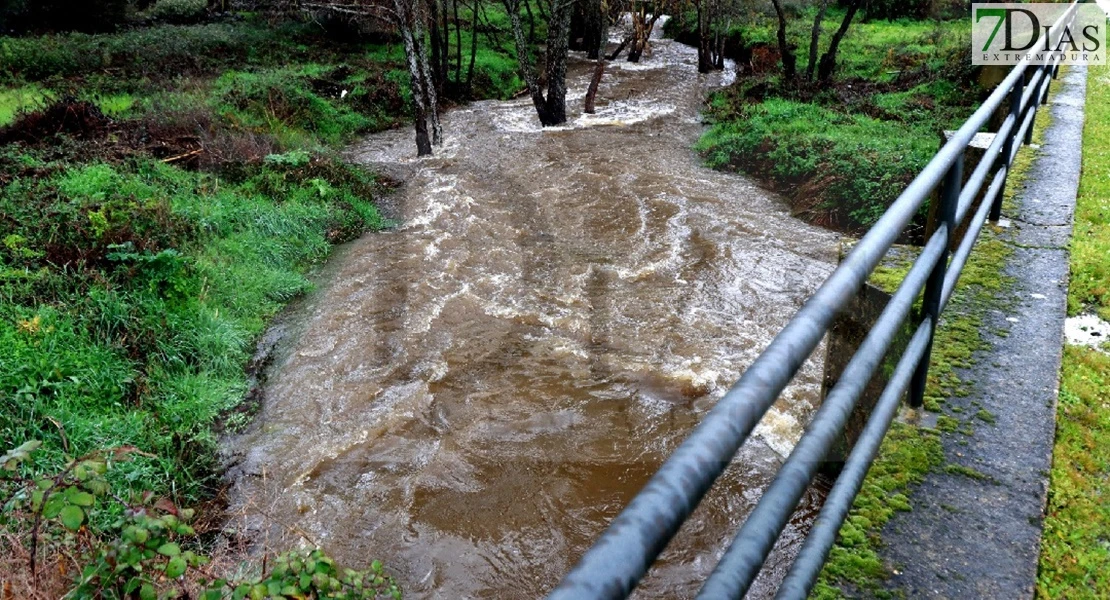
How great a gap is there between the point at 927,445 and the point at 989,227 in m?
2.23

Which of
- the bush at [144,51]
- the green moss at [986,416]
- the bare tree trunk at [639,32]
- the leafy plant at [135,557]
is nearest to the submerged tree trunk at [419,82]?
the bush at [144,51]

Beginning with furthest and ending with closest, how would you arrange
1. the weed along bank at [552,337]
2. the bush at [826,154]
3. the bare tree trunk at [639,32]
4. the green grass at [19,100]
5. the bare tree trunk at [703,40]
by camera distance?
the bare tree trunk at [703,40] < the bare tree trunk at [639,32] < the green grass at [19,100] < the bush at [826,154] < the weed along bank at [552,337]

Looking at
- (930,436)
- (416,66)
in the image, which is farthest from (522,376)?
(416,66)

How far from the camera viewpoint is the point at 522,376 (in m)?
5.98

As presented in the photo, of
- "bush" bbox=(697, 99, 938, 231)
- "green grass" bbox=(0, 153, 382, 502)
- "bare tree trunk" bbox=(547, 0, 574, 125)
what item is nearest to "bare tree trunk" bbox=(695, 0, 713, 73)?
"bare tree trunk" bbox=(547, 0, 574, 125)

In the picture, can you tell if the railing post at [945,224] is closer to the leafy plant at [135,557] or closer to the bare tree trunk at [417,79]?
the leafy plant at [135,557]

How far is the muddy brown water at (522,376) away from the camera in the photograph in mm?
4395

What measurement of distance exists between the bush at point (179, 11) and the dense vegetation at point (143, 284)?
8.21m

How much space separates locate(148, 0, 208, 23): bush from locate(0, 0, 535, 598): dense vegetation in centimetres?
821

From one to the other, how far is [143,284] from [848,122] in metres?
11.4

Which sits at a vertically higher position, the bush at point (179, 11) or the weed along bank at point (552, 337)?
the bush at point (179, 11)

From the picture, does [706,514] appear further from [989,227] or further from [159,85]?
[159,85]

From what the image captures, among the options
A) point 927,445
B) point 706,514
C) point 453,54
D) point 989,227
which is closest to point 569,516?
point 706,514

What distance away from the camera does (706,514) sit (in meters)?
4.43
